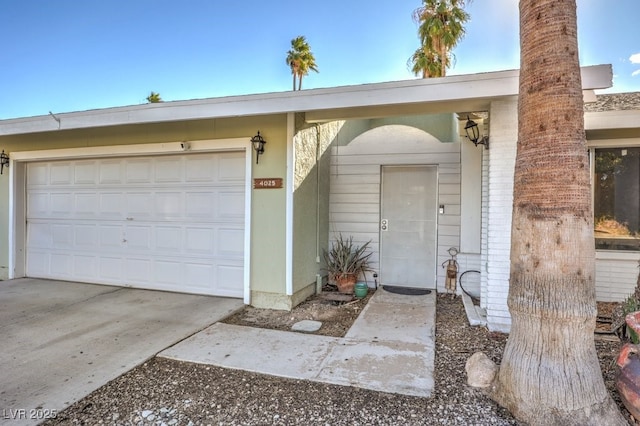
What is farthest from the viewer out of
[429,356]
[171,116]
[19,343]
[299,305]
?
[299,305]

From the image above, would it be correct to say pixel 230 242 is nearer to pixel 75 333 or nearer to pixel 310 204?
pixel 310 204

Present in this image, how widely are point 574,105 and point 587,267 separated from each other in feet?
3.31

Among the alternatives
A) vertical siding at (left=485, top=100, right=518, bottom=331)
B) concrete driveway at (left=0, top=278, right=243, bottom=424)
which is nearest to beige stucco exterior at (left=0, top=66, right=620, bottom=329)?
vertical siding at (left=485, top=100, right=518, bottom=331)

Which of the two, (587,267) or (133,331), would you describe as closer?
(587,267)

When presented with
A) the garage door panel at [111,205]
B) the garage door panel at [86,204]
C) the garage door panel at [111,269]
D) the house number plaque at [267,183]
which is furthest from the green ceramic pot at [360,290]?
the garage door panel at [86,204]

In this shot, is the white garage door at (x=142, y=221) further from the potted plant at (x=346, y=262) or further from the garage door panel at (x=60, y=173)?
the potted plant at (x=346, y=262)

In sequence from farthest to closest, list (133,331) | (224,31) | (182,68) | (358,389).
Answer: (182,68) < (224,31) < (133,331) < (358,389)

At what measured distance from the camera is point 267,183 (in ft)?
15.3

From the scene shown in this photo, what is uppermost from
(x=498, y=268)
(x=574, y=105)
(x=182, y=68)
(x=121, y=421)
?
(x=182, y=68)

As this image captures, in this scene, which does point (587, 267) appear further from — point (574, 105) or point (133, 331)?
point (133, 331)

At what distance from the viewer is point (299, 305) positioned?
4.86m

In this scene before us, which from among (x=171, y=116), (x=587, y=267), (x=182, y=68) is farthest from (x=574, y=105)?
(x=182, y=68)

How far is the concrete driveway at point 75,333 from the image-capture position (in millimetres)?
2561

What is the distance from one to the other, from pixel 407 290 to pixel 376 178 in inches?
78.6
